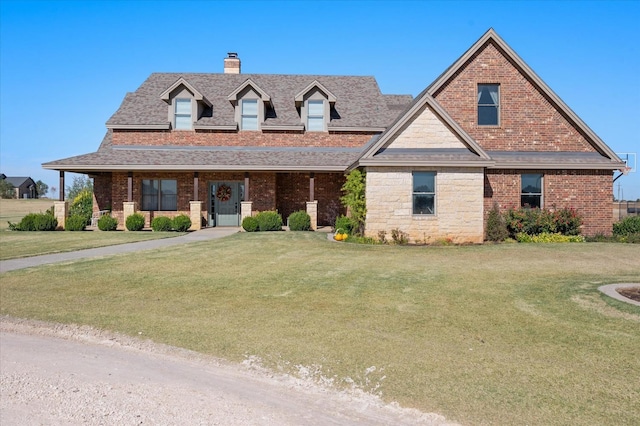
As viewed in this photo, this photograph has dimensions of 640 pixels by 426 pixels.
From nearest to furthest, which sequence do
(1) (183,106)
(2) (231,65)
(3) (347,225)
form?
1. (3) (347,225)
2. (1) (183,106)
3. (2) (231,65)

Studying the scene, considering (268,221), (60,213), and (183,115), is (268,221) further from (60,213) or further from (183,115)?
(60,213)

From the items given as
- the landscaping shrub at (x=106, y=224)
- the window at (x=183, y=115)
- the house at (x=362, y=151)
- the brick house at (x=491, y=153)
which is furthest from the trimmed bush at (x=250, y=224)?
the window at (x=183, y=115)

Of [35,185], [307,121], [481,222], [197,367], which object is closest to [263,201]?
[307,121]

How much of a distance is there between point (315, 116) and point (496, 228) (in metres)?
12.9

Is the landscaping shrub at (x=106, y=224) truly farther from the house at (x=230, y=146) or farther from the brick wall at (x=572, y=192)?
the brick wall at (x=572, y=192)

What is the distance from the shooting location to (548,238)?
18.7 meters

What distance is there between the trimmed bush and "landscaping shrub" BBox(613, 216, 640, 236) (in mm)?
15759

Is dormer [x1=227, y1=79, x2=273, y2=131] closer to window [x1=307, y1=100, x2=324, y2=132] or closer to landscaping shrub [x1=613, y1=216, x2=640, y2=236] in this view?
window [x1=307, y1=100, x2=324, y2=132]

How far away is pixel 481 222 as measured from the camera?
730 inches

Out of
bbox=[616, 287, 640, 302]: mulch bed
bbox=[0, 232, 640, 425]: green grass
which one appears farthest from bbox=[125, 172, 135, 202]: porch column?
bbox=[616, 287, 640, 302]: mulch bed

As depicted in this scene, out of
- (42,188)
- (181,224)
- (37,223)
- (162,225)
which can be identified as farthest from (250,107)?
(42,188)

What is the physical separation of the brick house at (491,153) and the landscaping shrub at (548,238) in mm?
1315

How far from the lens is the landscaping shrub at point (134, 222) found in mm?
24047

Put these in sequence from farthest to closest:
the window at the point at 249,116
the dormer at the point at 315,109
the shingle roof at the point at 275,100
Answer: the shingle roof at the point at 275,100 → the window at the point at 249,116 → the dormer at the point at 315,109
